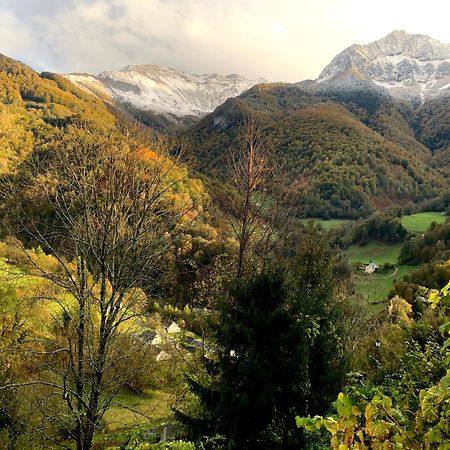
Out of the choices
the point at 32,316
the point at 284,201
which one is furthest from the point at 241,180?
the point at 32,316

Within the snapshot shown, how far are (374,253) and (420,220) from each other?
22.6 metres

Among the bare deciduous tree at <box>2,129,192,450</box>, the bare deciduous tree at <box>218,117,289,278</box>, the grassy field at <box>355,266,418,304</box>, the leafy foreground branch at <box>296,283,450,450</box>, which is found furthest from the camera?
the grassy field at <box>355,266,418,304</box>

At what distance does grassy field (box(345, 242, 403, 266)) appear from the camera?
75.6 metres

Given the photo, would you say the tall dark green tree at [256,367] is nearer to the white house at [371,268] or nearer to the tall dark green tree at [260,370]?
the tall dark green tree at [260,370]

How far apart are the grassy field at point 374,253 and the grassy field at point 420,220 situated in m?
7.62

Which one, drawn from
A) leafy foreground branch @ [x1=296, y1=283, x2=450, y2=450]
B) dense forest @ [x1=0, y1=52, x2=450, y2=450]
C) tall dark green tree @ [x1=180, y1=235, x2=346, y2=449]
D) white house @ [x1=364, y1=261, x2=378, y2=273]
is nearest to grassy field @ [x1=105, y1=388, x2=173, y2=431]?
dense forest @ [x1=0, y1=52, x2=450, y2=450]

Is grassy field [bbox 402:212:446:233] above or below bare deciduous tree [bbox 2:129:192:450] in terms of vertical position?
above

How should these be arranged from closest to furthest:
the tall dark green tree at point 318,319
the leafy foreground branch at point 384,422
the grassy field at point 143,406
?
the leafy foreground branch at point 384,422
the tall dark green tree at point 318,319
the grassy field at point 143,406

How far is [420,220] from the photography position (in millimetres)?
94688

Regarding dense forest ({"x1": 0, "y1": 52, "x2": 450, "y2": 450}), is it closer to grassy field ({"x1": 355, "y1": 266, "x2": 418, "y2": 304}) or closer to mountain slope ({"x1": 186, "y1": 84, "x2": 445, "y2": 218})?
grassy field ({"x1": 355, "y1": 266, "x2": 418, "y2": 304})

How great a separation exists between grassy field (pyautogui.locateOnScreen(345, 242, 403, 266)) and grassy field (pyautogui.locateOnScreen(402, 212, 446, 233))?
25.0 feet

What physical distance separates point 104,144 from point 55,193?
4.75 feet

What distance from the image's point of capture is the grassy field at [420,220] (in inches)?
3423

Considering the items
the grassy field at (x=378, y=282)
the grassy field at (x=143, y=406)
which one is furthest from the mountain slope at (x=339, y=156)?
the grassy field at (x=143, y=406)
